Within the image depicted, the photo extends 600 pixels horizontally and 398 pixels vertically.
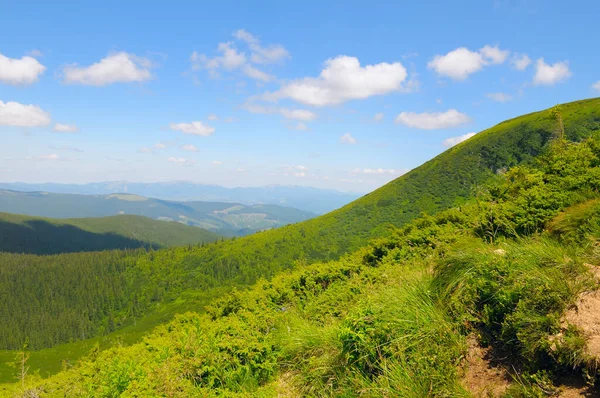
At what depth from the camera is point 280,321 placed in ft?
26.9

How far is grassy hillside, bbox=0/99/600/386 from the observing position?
4836 inches

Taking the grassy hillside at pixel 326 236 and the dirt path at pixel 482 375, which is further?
the grassy hillside at pixel 326 236

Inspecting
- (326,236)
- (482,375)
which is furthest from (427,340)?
(326,236)

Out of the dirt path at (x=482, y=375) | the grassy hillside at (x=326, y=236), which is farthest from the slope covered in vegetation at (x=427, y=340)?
the grassy hillside at (x=326, y=236)

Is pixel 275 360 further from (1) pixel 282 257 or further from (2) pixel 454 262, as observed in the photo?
(1) pixel 282 257

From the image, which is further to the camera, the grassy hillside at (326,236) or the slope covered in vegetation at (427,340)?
the grassy hillside at (326,236)

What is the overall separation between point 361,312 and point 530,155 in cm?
13580

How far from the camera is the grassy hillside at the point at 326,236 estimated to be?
122831 millimetres

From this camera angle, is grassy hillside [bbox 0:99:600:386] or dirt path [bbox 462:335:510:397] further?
grassy hillside [bbox 0:99:600:386]

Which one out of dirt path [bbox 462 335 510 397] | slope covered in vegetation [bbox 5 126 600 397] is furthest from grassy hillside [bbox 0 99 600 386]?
dirt path [bbox 462 335 510 397]

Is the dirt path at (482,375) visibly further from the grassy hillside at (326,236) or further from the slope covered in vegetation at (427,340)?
the grassy hillside at (326,236)

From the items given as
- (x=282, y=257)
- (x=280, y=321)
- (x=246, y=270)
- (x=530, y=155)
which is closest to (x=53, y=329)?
(x=246, y=270)

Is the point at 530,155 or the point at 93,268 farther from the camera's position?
the point at 93,268

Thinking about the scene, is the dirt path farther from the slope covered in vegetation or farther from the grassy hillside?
the grassy hillside
